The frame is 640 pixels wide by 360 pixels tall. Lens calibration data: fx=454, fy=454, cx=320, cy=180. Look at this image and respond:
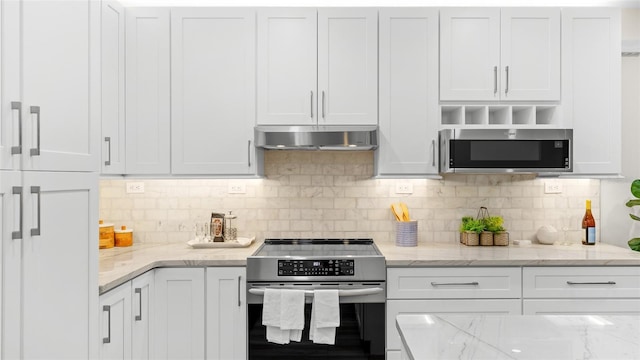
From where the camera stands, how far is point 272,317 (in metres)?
2.46

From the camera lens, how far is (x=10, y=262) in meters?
1.31

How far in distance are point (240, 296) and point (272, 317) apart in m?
0.21

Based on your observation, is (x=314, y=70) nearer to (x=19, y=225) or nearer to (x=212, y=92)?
(x=212, y=92)

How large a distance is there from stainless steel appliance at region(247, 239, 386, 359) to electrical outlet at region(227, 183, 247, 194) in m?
0.75

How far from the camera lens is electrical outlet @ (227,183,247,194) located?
3154 millimetres

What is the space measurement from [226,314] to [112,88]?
4.80 ft

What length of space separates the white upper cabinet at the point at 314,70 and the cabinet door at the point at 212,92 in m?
0.16

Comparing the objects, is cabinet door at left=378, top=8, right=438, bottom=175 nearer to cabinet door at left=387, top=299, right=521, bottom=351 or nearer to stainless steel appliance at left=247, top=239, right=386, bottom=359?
stainless steel appliance at left=247, top=239, right=386, bottom=359

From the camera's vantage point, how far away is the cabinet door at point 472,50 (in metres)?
2.84

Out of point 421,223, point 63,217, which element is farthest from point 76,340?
point 421,223

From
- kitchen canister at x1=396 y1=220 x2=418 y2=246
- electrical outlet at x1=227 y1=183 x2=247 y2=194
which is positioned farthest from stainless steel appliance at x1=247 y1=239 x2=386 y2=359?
electrical outlet at x1=227 y1=183 x2=247 y2=194

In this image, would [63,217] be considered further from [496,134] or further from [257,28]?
[496,134]

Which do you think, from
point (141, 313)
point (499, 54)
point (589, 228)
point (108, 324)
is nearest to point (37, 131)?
point (108, 324)

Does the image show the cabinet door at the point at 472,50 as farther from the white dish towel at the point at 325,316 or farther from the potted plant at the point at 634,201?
the white dish towel at the point at 325,316
